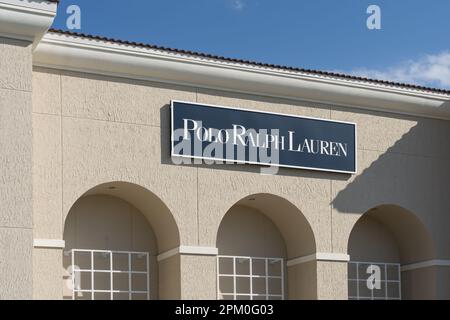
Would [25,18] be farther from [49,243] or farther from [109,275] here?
[109,275]

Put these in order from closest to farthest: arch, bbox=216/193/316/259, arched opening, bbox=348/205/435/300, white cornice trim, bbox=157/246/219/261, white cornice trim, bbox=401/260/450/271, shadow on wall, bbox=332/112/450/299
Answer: white cornice trim, bbox=157/246/219/261, arch, bbox=216/193/316/259, shadow on wall, bbox=332/112/450/299, white cornice trim, bbox=401/260/450/271, arched opening, bbox=348/205/435/300

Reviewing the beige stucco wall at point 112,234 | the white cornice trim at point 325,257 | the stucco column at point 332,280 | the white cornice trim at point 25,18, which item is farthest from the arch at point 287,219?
the white cornice trim at point 25,18

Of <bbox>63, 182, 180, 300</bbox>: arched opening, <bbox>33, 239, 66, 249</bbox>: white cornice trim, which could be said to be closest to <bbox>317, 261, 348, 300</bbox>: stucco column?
<bbox>63, 182, 180, 300</bbox>: arched opening

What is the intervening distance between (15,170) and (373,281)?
34.0 ft

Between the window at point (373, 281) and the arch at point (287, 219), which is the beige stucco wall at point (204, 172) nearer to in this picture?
the arch at point (287, 219)

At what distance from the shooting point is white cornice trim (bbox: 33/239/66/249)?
19.5 metres

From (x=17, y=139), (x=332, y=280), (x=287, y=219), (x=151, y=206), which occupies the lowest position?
(x=332, y=280)

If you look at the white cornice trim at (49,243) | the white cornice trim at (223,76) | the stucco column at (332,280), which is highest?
the white cornice trim at (223,76)

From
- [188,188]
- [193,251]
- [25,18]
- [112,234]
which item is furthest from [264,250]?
[25,18]

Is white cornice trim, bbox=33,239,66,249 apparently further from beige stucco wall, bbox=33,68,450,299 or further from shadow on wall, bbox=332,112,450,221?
shadow on wall, bbox=332,112,450,221

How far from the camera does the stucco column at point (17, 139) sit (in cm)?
1784

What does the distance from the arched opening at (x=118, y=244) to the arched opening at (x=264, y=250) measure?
1.64 m

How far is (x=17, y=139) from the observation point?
18.4 meters

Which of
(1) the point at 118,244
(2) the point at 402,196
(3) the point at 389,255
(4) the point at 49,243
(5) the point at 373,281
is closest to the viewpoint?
(4) the point at 49,243
